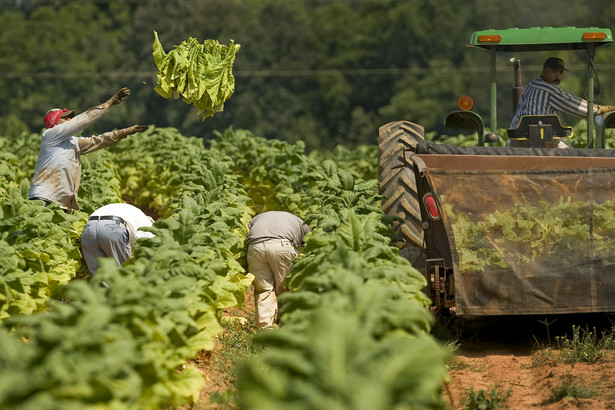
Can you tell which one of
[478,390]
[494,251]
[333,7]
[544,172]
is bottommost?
Result: [478,390]

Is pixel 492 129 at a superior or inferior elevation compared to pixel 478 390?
superior

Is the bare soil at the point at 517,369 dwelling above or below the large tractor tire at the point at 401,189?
below

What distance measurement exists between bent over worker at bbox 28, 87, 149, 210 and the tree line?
112 feet

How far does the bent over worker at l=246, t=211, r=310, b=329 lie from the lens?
29.9ft

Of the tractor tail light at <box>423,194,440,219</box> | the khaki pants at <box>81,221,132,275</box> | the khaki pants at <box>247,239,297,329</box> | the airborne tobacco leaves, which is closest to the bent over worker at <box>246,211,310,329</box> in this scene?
the khaki pants at <box>247,239,297,329</box>

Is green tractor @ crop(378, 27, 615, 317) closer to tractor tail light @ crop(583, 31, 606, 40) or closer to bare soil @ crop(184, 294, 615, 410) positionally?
bare soil @ crop(184, 294, 615, 410)

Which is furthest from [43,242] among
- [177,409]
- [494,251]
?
[494,251]

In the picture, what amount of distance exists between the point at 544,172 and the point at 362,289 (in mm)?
2878

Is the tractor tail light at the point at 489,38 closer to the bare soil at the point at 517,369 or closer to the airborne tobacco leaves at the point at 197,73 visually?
the airborne tobacco leaves at the point at 197,73

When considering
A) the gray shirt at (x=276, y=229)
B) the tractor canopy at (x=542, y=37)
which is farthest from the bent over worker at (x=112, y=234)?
the tractor canopy at (x=542, y=37)

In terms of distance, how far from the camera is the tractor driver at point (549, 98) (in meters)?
9.47

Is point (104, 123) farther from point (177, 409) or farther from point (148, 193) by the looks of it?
point (177, 409)

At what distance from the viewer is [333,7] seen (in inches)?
2250

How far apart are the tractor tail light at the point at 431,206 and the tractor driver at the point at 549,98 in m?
2.03
